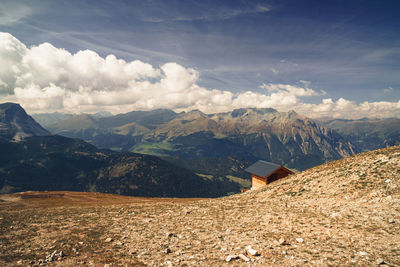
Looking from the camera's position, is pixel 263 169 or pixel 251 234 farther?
pixel 263 169

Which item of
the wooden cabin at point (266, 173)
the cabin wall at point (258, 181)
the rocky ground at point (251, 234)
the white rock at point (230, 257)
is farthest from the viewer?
the cabin wall at point (258, 181)

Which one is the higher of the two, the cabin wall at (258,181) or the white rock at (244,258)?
→ the white rock at (244,258)

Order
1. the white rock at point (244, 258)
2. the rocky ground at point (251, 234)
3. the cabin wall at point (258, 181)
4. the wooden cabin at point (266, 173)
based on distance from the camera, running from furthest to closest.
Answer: the cabin wall at point (258, 181), the wooden cabin at point (266, 173), the rocky ground at point (251, 234), the white rock at point (244, 258)

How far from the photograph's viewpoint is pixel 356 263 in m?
9.75

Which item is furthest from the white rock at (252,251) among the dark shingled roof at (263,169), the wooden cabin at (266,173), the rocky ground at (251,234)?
the dark shingled roof at (263,169)

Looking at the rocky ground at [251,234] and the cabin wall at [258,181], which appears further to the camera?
the cabin wall at [258,181]

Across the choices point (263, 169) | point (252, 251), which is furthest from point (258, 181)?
point (252, 251)

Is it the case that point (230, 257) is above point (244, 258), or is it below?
below

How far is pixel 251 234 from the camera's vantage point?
15141 millimetres

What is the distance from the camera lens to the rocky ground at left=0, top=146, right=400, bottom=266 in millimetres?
11367

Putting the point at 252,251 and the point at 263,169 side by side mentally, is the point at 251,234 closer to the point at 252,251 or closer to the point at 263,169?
the point at 252,251

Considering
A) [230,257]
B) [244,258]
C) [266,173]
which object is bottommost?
[266,173]

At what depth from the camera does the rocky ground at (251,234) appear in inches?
448

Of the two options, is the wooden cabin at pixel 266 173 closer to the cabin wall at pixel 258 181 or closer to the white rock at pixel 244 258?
the cabin wall at pixel 258 181
